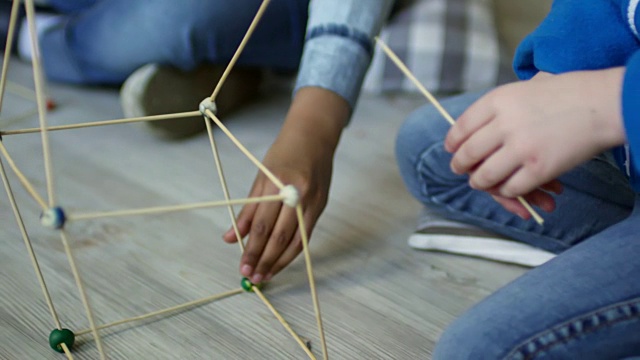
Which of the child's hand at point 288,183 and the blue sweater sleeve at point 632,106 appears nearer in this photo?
the blue sweater sleeve at point 632,106

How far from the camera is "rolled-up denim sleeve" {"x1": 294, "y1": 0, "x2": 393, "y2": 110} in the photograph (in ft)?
2.58

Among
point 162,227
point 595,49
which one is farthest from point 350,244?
point 595,49

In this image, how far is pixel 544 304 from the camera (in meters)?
0.51

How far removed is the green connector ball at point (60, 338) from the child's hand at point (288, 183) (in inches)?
7.2

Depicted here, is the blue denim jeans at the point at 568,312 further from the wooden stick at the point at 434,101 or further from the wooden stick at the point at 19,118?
the wooden stick at the point at 19,118

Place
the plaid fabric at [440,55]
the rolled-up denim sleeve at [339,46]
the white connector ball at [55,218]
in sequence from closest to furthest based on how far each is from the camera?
the white connector ball at [55,218] → the rolled-up denim sleeve at [339,46] → the plaid fabric at [440,55]

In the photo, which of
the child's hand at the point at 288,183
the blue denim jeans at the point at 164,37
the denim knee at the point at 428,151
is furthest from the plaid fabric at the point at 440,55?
the child's hand at the point at 288,183

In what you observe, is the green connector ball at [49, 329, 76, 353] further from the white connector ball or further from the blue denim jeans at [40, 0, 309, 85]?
the blue denim jeans at [40, 0, 309, 85]

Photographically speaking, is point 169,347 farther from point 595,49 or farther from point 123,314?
point 595,49

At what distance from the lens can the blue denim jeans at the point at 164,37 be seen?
112 centimetres

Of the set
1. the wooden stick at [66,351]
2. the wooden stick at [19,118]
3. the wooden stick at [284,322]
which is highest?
the wooden stick at [66,351]

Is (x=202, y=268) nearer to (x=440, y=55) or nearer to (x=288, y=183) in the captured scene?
(x=288, y=183)

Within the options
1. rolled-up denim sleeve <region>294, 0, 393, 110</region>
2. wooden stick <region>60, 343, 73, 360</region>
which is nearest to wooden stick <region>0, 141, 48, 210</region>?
wooden stick <region>60, 343, 73, 360</region>

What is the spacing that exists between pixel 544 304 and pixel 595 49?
24 cm
